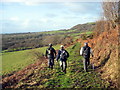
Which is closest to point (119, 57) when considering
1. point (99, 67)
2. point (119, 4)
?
point (99, 67)

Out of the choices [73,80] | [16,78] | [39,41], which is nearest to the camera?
[73,80]

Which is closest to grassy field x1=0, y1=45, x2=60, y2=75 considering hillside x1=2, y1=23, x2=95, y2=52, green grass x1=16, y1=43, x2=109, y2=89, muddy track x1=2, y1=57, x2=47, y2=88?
muddy track x1=2, y1=57, x2=47, y2=88

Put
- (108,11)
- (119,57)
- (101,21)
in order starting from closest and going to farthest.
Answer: (119,57) → (108,11) → (101,21)

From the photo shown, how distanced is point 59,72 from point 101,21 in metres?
14.7

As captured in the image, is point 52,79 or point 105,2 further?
point 105,2

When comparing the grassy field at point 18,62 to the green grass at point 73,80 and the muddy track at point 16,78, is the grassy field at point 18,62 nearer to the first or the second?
the muddy track at point 16,78

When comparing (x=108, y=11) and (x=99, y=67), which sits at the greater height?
(x=108, y=11)

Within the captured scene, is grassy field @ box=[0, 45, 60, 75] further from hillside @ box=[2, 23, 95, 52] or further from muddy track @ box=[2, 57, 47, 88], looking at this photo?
hillside @ box=[2, 23, 95, 52]

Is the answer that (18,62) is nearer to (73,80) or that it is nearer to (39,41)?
(73,80)

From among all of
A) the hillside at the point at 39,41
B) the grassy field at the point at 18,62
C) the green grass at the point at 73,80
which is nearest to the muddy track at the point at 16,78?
the green grass at the point at 73,80

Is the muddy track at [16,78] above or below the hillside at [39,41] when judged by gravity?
below

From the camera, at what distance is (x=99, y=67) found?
10383mm

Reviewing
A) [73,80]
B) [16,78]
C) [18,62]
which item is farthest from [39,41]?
[73,80]

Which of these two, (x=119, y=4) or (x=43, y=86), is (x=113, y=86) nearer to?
(x=43, y=86)
